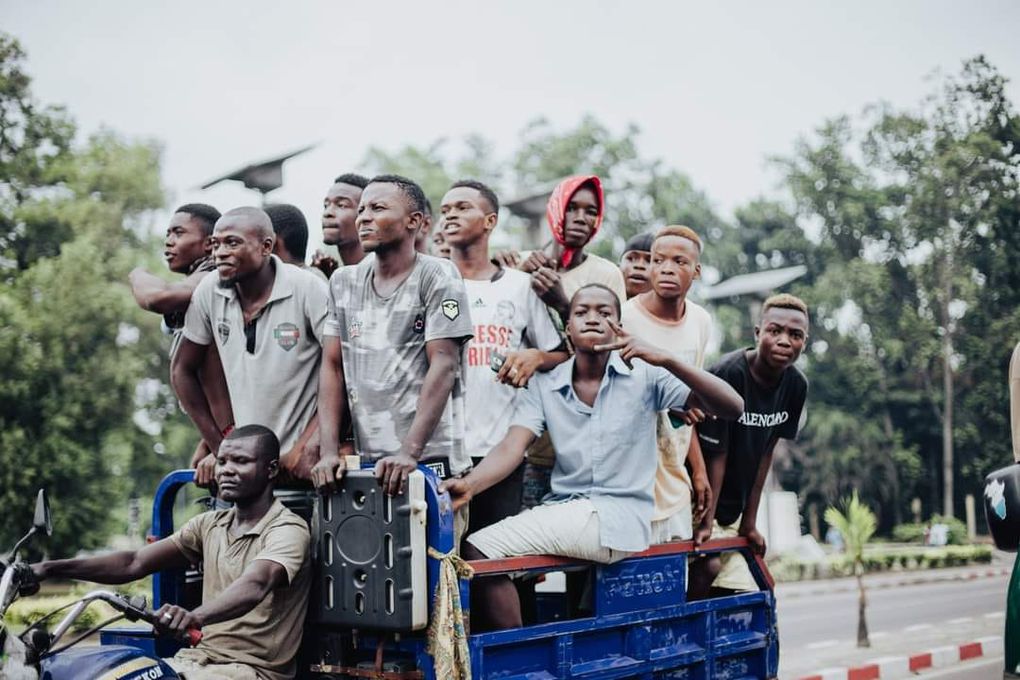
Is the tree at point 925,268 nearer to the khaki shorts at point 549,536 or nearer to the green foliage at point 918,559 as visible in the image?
the green foliage at point 918,559

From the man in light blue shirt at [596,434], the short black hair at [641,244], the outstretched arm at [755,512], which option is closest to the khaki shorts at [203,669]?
the man in light blue shirt at [596,434]

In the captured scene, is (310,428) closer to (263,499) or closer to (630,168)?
(263,499)

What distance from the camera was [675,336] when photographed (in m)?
4.81

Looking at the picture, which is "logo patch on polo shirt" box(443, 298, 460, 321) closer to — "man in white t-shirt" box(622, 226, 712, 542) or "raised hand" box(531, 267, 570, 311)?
"raised hand" box(531, 267, 570, 311)

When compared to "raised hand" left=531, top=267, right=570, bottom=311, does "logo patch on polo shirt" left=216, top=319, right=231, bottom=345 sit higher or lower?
lower

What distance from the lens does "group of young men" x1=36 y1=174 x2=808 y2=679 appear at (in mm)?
3521

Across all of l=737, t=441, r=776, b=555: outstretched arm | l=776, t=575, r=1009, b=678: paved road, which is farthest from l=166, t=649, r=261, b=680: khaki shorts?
l=776, t=575, r=1009, b=678: paved road

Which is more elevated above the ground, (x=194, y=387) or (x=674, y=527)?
(x=194, y=387)

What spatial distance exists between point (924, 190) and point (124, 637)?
1823 cm

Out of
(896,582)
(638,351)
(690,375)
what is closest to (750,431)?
(690,375)

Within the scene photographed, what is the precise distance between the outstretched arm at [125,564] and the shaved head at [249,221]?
1.17 metres

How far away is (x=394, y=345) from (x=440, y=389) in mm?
256

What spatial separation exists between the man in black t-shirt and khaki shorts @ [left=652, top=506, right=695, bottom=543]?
0.08m

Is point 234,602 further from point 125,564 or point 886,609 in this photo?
point 886,609
